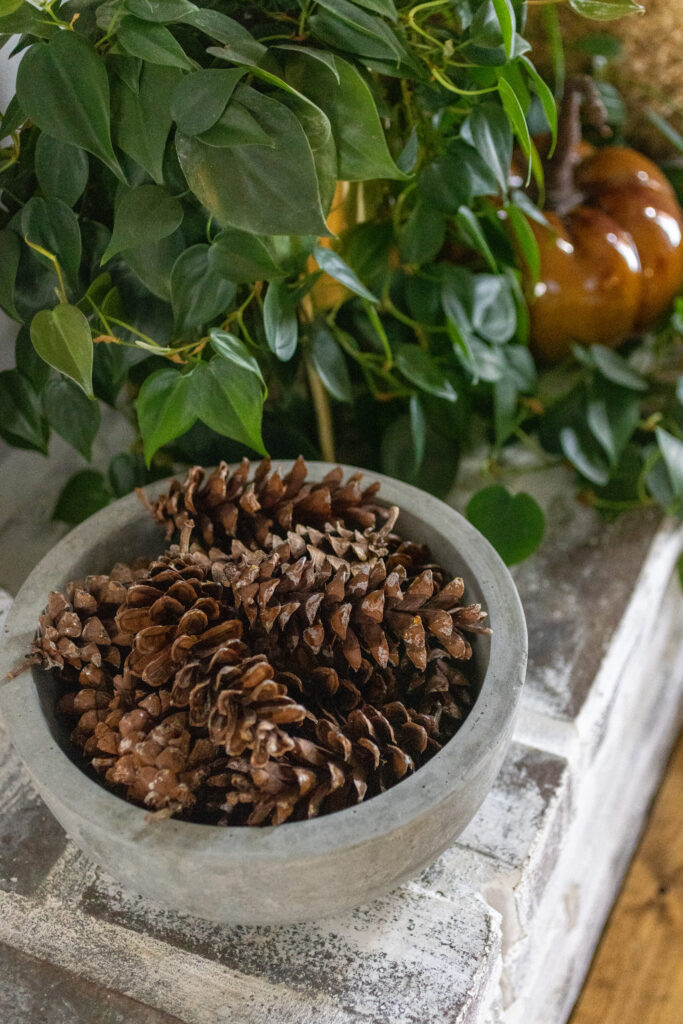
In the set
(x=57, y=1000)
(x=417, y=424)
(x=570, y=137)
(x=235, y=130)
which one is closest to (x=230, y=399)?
(x=235, y=130)

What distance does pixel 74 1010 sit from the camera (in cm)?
48

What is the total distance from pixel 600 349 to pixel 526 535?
214 millimetres

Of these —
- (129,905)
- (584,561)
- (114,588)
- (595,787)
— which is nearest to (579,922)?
(595,787)

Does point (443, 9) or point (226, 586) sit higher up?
point (443, 9)

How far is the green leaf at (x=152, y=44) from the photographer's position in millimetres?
405

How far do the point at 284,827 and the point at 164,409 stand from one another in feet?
0.79

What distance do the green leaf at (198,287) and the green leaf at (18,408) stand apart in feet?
0.47

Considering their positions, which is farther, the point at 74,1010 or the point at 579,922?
the point at 579,922

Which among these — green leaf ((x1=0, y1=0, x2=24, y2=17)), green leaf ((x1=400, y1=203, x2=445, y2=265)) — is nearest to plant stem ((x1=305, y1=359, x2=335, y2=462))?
green leaf ((x1=400, y1=203, x2=445, y2=265))

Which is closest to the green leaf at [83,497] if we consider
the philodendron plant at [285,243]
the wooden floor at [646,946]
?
the philodendron plant at [285,243]

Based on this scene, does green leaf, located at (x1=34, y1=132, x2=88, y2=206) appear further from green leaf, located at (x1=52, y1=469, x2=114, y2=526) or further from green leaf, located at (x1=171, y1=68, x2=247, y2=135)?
green leaf, located at (x1=52, y1=469, x2=114, y2=526)

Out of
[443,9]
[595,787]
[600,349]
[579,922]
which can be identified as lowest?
[579,922]

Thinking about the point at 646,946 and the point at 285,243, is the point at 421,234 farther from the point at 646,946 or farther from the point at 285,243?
the point at 646,946

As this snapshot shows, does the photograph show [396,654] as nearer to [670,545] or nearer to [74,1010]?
[74,1010]
